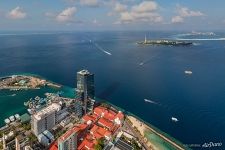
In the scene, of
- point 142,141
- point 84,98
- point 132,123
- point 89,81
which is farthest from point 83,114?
point 142,141

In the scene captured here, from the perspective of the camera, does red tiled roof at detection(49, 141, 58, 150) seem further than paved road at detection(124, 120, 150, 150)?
No

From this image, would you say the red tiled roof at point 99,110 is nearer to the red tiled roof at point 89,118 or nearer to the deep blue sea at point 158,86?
the red tiled roof at point 89,118

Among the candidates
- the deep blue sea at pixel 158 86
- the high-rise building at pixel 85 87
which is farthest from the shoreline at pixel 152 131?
the high-rise building at pixel 85 87

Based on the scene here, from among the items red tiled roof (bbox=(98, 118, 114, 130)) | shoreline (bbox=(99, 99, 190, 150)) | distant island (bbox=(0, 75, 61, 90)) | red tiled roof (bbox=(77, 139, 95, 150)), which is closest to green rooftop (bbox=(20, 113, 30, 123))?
red tiled roof (bbox=(77, 139, 95, 150))

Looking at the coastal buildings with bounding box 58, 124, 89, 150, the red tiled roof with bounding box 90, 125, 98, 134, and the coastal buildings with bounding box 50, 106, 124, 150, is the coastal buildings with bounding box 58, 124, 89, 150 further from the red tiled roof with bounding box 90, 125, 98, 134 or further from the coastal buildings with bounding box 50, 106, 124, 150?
the red tiled roof with bounding box 90, 125, 98, 134

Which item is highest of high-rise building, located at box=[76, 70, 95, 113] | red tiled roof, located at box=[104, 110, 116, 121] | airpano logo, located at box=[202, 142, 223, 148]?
high-rise building, located at box=[76, 70, 95, 113]

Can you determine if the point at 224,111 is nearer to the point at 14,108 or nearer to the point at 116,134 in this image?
the point at 116,134

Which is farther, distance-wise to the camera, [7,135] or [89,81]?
[89,81]
